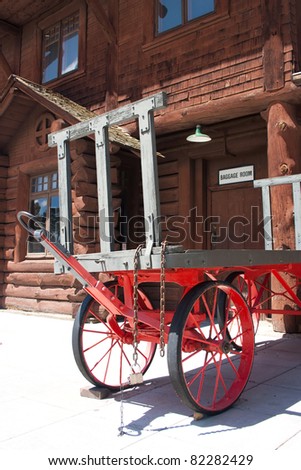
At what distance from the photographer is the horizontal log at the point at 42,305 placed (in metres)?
8.80

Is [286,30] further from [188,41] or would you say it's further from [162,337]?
[162,337]

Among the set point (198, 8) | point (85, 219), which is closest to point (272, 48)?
point (198, 8)

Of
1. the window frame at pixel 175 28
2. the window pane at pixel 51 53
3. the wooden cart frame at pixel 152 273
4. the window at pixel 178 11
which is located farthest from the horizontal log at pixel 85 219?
the wooden cart frame at pixel 152 273

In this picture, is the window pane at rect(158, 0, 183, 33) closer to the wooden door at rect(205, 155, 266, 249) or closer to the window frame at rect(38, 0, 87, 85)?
the window frame at rect(38, 0, 87, 85)

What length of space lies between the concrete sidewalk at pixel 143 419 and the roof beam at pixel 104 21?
269 inches

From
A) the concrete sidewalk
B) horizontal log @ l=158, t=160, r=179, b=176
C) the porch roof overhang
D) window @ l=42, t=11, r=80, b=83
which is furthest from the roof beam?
the concrete sidewalk

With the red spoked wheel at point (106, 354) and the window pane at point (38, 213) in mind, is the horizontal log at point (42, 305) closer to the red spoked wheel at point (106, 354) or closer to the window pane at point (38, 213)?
the window pane at point (38, 213)

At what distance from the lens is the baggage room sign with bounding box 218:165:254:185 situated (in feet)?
27.7

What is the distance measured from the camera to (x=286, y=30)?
6730 mm

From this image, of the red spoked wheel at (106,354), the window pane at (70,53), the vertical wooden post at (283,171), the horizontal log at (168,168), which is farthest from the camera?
the window pane at (70,53)

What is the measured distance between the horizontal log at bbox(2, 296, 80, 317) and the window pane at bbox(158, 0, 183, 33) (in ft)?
18.1

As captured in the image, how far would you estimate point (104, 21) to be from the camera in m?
9.20

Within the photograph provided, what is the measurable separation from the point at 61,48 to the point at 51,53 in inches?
15.6

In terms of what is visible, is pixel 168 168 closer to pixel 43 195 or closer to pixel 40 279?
pixel 43 195
